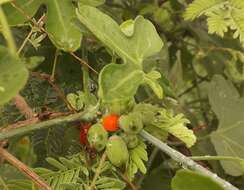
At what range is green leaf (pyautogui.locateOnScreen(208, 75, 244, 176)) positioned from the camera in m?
1.06

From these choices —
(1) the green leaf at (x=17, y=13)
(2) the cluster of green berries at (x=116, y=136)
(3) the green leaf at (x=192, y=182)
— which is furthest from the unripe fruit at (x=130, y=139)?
(1) the green leaf at (x=17, y=13)

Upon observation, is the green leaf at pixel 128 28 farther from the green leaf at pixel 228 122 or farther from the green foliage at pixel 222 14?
the green leaf at pixel 228 122

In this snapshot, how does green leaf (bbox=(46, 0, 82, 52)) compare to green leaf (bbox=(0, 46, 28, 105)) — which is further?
green leaf (bbox=(46, 0, 82, 52))

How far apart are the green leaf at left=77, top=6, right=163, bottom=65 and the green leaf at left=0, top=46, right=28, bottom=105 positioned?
0.10 metres

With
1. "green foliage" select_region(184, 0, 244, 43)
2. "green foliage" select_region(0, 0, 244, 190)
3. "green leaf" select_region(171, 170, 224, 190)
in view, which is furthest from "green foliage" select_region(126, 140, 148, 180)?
"green foliage" select_region(184, 0, 244, 43)

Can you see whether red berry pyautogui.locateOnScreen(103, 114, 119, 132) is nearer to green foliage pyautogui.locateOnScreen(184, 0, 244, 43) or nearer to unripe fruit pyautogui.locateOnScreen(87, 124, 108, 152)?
unripe fruit pyautogui.locateOnScreen(87, 124, 108, 152)

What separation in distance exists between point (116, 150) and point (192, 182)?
4.6 inches

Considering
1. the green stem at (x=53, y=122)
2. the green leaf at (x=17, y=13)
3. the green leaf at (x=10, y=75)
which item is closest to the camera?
the green leaf at (x=10, y=75)

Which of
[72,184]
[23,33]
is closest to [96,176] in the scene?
[72,184]

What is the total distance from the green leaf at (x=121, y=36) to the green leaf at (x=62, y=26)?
0.10 metres

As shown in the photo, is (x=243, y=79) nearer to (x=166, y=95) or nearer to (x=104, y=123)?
(x=166, y=95)

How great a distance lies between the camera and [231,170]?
1050 millimetres

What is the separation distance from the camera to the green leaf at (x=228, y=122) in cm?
106

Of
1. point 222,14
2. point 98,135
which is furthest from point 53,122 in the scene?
point 222,14
